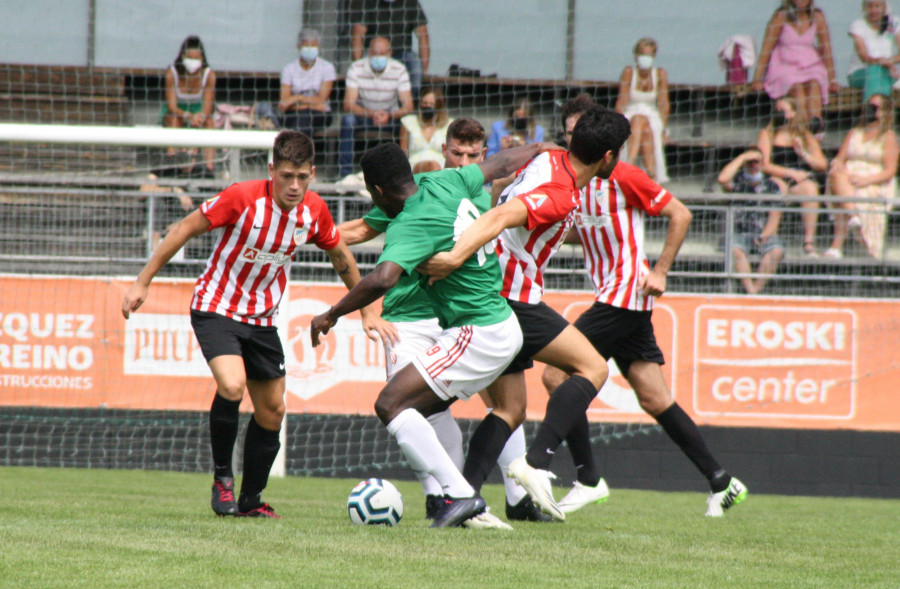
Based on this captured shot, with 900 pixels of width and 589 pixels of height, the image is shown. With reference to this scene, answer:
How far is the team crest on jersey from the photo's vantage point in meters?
4.42

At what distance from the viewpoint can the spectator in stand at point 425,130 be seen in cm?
984

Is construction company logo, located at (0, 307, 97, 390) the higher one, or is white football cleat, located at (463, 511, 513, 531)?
construction company logo, located at (0, 307, 97, 390)

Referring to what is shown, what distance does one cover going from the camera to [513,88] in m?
10.6

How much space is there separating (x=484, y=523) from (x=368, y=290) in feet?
3.90

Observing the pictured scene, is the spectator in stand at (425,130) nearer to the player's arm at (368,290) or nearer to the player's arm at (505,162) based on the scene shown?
the player's arm at (505,162)

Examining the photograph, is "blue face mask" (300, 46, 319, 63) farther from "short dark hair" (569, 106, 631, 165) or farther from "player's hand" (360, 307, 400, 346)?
"short dark hair" (569, 106, 631, 165)

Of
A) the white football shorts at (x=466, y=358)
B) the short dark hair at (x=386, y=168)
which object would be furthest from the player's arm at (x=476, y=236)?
the short dark hair at (x=386, y=168)

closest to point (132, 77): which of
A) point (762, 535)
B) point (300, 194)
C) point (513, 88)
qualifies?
point (513, 88)

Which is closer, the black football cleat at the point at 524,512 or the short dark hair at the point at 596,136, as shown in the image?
the short dark hair at the point at 596,136

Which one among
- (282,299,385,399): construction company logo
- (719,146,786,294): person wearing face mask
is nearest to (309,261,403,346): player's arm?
(282,299,385,399): construction company logo

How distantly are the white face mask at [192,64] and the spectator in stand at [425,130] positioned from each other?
211 centimetres

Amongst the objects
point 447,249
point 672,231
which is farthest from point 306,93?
point 447,249

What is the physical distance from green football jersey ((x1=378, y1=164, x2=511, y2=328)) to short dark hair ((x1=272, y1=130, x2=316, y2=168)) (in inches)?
23.6

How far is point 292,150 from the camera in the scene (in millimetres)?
4906
